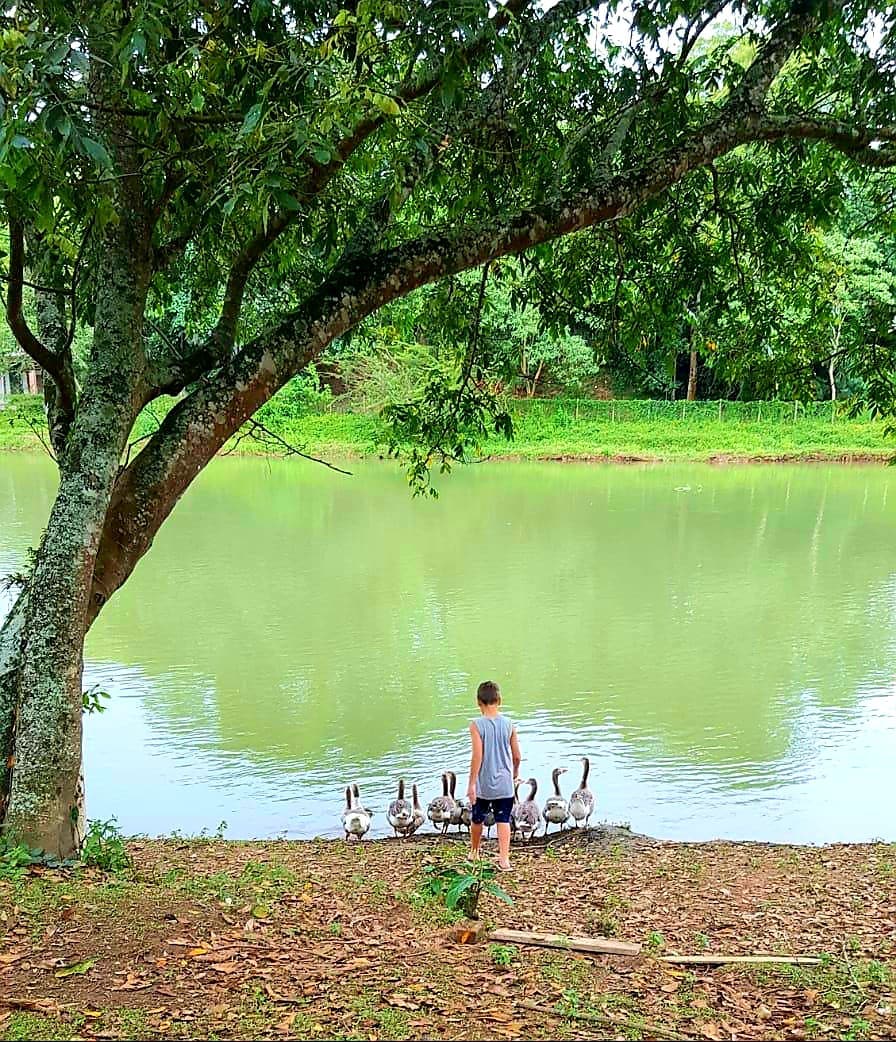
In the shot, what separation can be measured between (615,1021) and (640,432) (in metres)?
30.8

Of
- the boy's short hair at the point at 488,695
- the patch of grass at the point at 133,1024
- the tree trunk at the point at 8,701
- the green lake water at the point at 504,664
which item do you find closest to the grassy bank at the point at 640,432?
the green lake water at the point at 504,664

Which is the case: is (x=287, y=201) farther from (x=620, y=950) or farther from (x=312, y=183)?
(x=620, y=950)

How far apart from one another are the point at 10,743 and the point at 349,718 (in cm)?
531

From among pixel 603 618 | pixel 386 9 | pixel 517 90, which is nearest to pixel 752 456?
pixel 603 618

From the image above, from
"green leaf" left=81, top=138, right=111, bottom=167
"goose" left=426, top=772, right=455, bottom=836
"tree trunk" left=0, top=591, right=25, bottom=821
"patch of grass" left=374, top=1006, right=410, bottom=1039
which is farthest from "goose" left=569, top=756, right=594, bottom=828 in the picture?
"green leaf" left=81, top=138, right=111, bottom=167

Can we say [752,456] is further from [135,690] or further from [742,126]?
[742,126]

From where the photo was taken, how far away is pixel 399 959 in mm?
3363

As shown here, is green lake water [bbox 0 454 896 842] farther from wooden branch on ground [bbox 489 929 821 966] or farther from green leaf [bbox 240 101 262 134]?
green leaf [bbox 240 101 262 134]

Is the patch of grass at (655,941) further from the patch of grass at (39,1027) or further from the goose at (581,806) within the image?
the goose at (581,806)

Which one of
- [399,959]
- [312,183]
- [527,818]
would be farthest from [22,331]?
[527,818]

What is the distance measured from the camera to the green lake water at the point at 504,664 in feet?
26.2

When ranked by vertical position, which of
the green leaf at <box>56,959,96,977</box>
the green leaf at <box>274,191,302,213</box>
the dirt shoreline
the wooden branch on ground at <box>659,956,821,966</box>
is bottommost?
the wooden branch on ground at <box>659,956,821,966</box>

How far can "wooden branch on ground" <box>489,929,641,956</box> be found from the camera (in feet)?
11.8

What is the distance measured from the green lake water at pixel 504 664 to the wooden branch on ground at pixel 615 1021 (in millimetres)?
4508
